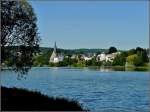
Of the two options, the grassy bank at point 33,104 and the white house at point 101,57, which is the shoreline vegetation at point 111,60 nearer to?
the white house at point 101,57

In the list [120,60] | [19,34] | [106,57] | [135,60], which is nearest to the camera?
[19,34]

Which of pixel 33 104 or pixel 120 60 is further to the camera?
pixel 120 60

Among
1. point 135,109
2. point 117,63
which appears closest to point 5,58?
point 135,109

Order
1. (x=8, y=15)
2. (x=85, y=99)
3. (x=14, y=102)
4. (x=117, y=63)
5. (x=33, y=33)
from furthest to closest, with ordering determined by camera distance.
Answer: (x=117, y=63), (x=85, y=99), (x=33, y=33), (x=8, y=15), (x=14, y=102)

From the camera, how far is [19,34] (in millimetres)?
27078

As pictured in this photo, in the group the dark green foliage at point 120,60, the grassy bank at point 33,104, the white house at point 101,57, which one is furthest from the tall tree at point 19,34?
the white house at point 101,57

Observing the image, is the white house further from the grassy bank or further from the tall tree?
the grassy bank

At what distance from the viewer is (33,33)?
27.5 metres

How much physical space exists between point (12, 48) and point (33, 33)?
1652 millimetres

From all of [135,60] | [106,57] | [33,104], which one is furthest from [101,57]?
[33,104]

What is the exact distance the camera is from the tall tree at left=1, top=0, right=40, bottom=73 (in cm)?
2570

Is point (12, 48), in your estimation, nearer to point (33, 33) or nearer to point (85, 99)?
point (33, 33)

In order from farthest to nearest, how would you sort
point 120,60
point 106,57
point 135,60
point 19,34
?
point 106,57, point 120,60, point 135,60, point 19,34

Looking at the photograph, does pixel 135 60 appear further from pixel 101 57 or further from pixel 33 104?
pixel 33 104
